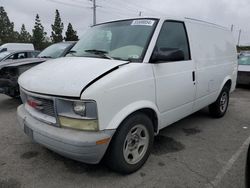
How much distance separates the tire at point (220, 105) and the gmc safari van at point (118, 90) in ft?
3.62

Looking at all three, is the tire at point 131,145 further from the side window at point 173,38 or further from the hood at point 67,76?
the side window at point 173,38

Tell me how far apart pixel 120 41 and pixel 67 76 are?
102 cm

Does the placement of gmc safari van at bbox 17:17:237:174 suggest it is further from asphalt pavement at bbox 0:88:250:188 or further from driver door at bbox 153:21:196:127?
asphalt pavement at bbox 0:88:250:188

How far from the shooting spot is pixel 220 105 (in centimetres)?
494

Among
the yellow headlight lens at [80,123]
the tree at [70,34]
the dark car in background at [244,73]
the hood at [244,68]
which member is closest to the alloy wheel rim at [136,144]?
the yellow headlight lens at [80,123]

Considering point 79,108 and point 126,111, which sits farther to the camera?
point 126,111

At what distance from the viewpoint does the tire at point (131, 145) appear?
8.07 feet

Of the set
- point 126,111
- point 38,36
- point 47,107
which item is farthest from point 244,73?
point 38,36

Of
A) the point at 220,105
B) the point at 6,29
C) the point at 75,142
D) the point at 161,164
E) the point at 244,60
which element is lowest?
the point at 161,164

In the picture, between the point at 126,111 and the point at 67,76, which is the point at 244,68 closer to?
the point at 126,111

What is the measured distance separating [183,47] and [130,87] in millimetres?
1468

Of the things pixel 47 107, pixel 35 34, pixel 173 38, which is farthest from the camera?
pixel 35 34

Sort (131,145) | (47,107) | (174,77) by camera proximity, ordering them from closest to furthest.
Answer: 1. (47,107)
2. (131,145)
3. (174,77)

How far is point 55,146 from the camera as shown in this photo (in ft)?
7.75
